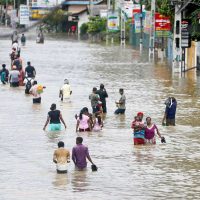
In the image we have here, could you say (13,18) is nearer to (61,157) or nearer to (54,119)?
(54,119)

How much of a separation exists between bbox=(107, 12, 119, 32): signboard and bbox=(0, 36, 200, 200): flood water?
46.9m

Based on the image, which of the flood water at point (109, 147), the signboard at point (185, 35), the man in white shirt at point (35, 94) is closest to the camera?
the flood water at point (109, 147)

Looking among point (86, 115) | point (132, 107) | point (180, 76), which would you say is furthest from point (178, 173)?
point (180, 76)

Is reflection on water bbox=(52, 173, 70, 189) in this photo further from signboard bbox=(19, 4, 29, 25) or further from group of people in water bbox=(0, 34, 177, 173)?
signboard bbox=(19, 4, 29, 25)

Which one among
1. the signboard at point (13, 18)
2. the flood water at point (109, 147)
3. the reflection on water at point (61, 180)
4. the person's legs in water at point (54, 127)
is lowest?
the signboard at point (13, 18)

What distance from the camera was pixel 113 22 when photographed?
100 meters

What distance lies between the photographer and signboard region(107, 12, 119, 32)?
326 ft

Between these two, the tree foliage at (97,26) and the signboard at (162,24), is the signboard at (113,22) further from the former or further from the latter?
the signboard at (162,24)

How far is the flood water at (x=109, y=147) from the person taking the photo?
22.0 metres

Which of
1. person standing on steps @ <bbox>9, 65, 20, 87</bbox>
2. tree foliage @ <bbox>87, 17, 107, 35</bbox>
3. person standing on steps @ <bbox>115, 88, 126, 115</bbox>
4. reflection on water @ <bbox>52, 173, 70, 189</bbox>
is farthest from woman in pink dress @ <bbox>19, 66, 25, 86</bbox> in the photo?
tree foliage @ <bbox>87, 17, 107, 35</bbox>

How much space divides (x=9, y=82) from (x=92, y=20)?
65.6 meters

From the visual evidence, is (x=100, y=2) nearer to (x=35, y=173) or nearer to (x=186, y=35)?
(x=186, y=35)

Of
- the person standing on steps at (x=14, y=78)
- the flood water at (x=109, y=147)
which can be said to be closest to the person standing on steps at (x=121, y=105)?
the flood water at (x=109, y=147)

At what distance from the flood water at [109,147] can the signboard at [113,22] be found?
4694 cm
